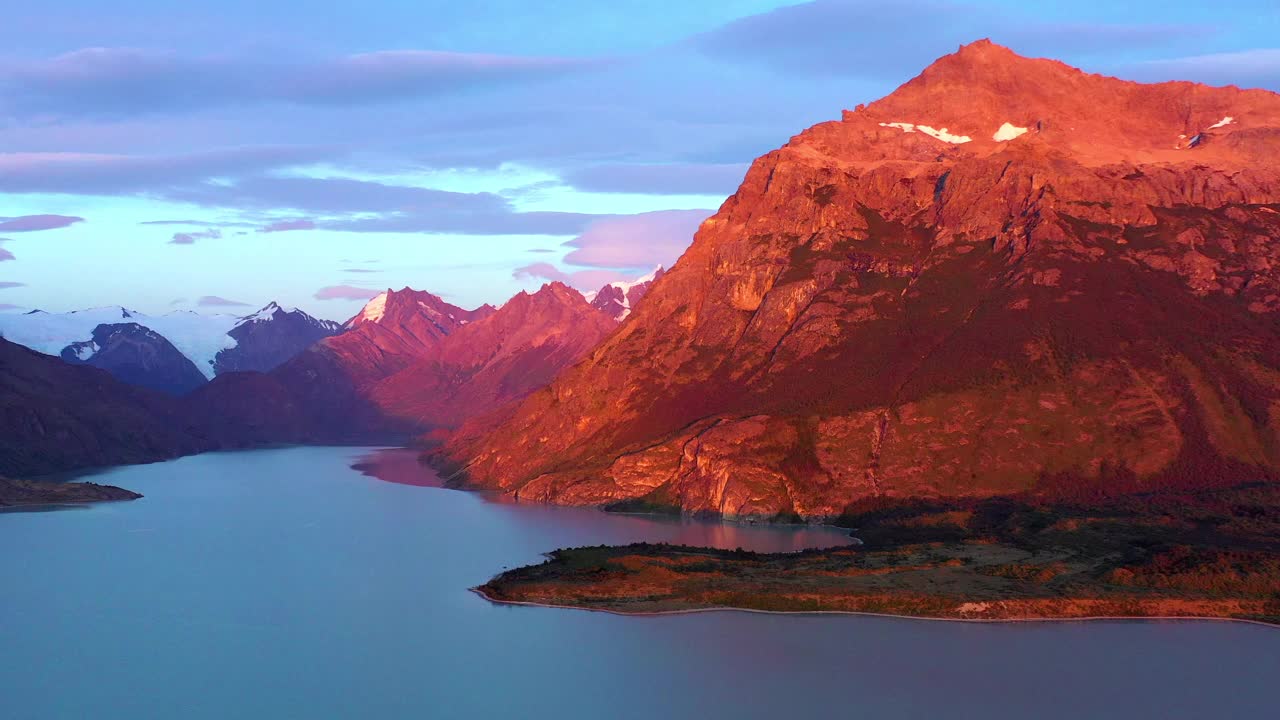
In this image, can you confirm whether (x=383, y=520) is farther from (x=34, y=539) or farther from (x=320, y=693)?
(x=320, y=693)

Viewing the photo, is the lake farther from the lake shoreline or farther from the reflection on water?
the reflection on water

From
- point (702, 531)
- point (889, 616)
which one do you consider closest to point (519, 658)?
point (889, 616)

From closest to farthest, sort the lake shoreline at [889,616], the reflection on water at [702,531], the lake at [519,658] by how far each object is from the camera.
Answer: the lake at [519,658] < the lake shoreline at [889,616] < the reflection on water at [702,531]

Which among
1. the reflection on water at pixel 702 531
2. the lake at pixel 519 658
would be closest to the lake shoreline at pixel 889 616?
the lake at pixel 519 658

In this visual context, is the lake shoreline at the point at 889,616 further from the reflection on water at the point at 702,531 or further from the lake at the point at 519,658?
the reflection on water at the point at 702,531

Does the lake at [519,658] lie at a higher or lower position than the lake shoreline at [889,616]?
lower

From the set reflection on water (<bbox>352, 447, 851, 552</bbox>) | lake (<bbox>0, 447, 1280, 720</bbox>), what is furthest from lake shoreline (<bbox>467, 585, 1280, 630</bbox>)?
reflection on water (<bbox>352, 447, 851, 552</bbox>)

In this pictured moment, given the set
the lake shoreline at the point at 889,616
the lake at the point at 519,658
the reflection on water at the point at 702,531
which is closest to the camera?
the lake at the point at 519,658

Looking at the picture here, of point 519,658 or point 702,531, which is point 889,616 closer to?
point 519,658
